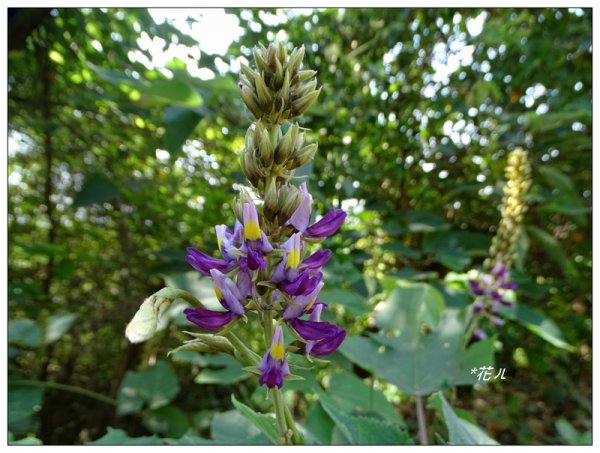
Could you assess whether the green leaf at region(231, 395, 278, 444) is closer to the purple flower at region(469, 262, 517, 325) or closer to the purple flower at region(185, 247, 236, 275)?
the purple flower at region(185, 247, 236, 275)

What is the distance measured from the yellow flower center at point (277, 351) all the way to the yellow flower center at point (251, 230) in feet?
0.42

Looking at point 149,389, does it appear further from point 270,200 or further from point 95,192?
point 270,200

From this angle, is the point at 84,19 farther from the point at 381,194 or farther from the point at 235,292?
the point at 235,292

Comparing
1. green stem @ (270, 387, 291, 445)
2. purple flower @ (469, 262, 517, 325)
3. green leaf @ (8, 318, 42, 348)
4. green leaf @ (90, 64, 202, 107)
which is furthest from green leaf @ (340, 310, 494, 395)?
green leaf @ (8, 318, 42, 348)

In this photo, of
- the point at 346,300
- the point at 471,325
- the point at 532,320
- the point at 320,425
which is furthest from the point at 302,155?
the point at 532,320

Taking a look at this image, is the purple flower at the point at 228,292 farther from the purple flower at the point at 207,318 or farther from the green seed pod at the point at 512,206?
the green seed pod at the point at 512,206

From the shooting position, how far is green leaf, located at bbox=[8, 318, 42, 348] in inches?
51.3

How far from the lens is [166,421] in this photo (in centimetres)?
165

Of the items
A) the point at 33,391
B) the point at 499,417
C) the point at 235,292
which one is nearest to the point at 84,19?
the point at 33,391

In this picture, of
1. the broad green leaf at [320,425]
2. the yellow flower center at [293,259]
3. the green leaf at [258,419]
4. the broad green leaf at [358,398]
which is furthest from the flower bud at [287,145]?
the broad green leaf at [358,398]

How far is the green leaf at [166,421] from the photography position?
5.30 ft

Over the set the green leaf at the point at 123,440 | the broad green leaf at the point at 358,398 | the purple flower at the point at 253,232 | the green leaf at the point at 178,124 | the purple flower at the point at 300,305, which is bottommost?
the green leaf at the point at 123,440

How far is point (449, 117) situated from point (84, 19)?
4.83 feet

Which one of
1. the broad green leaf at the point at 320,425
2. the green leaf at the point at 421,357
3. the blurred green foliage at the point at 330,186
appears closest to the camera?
the broad green leaf at the point at 320,425
